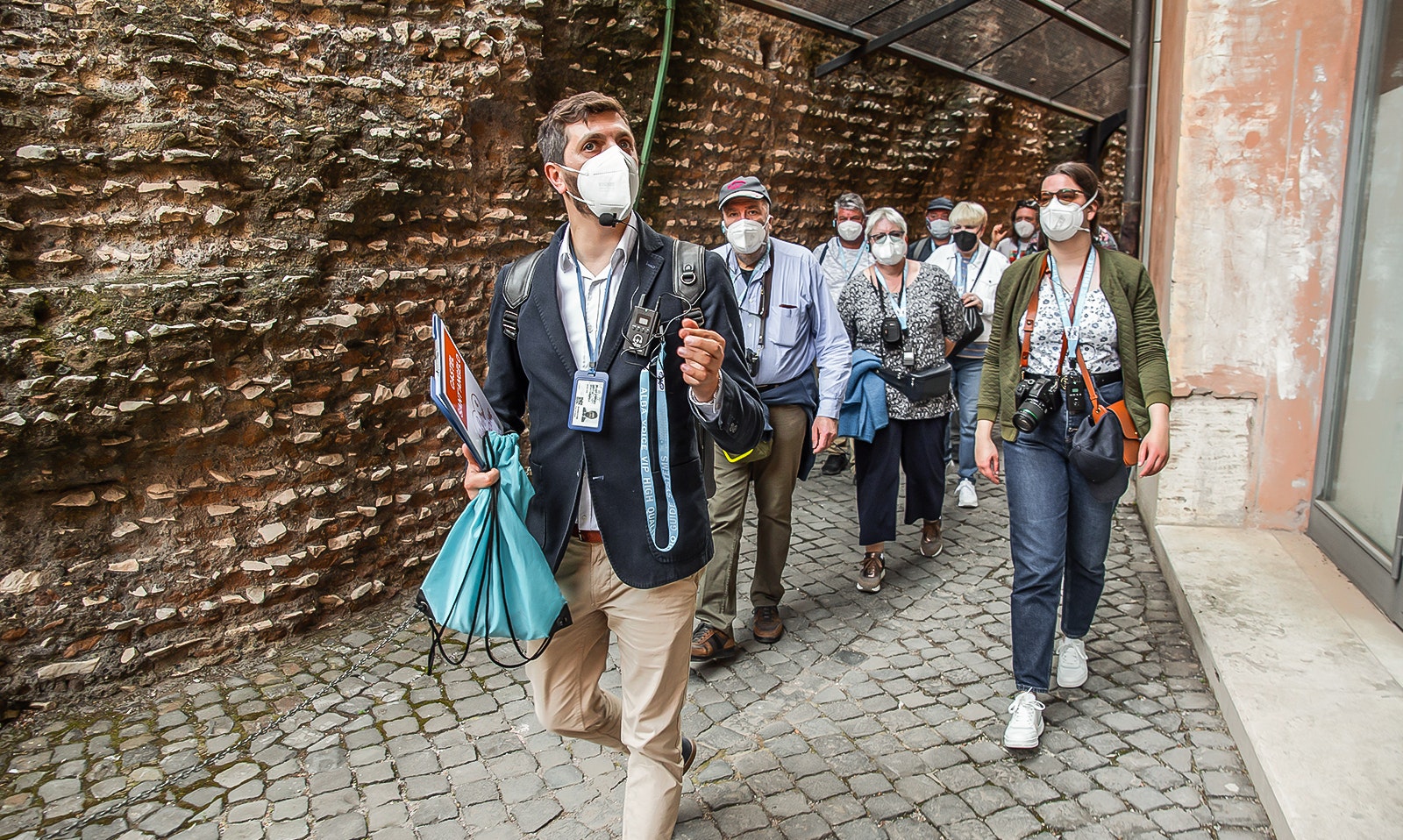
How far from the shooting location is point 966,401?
19.7 feet

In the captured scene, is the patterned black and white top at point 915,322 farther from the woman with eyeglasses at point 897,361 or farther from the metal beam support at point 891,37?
the metal beam support at point 891,37

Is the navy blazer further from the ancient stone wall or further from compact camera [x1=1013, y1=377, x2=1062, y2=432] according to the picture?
the ancient stone wall

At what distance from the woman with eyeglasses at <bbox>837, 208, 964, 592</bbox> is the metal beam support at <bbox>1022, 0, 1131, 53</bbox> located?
4.88 metres

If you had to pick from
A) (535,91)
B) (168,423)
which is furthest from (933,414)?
(168,423)

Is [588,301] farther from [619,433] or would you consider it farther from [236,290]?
[236,290]

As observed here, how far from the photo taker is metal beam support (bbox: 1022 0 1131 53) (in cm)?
894

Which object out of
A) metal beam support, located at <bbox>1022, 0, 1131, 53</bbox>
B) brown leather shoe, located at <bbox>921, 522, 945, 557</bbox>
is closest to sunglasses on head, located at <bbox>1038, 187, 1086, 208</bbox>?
brown leather shoe, located at <bbox>921, 522, 945, 557</bbox>

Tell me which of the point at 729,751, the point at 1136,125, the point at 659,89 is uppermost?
the point at 659,89

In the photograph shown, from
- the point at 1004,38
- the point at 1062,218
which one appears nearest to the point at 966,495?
the point at 1062,218

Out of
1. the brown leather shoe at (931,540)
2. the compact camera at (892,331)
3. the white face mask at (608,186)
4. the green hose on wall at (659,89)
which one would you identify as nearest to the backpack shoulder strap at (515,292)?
the white face mask at (608,186)

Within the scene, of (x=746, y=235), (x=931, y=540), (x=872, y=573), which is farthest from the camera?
(x=931, y=540)

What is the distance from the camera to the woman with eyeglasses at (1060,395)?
317cm

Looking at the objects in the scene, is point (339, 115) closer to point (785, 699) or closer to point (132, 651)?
point (132, 651)

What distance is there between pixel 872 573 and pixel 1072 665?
1.23 meters
